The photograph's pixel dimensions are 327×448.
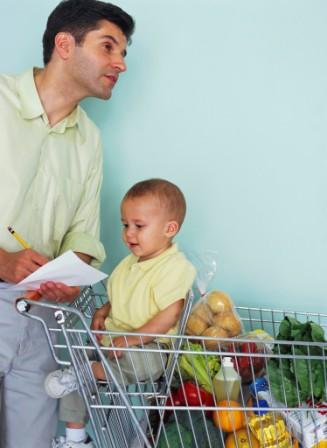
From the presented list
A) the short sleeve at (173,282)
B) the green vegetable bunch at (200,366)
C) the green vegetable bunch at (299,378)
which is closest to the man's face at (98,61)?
the short sleeve at (173,282)

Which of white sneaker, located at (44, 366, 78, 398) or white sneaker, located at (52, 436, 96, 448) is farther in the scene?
white sneaker, located at (52, 436, 96, 448)

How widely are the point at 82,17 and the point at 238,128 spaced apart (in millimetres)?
579

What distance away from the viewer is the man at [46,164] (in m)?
1.78

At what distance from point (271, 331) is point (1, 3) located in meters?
1.36

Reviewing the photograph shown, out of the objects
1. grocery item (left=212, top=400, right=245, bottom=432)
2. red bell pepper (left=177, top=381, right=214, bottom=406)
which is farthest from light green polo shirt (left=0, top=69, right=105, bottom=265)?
grocery item (left=212, top=400, right=245, bottom=432)

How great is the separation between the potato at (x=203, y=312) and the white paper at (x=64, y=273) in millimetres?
356

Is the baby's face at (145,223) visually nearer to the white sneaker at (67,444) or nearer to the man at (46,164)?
the man at (46,164)

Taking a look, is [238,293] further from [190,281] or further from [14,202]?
[14,202]

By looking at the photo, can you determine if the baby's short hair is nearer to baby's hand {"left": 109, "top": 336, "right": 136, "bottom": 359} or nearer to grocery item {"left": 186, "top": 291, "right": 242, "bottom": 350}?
grocery item {"left": 186, "top": 291, "right": 242, "bottom": 350}

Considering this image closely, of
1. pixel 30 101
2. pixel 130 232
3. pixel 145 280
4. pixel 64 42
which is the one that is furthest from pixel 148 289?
pixel 64 42

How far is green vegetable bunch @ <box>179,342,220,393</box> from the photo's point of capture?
63.7 inches

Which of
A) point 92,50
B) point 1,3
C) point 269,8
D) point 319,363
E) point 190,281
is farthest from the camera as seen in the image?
point 1,3

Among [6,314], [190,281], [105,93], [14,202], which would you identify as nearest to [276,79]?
[105,93]

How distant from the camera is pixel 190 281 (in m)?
1.71
